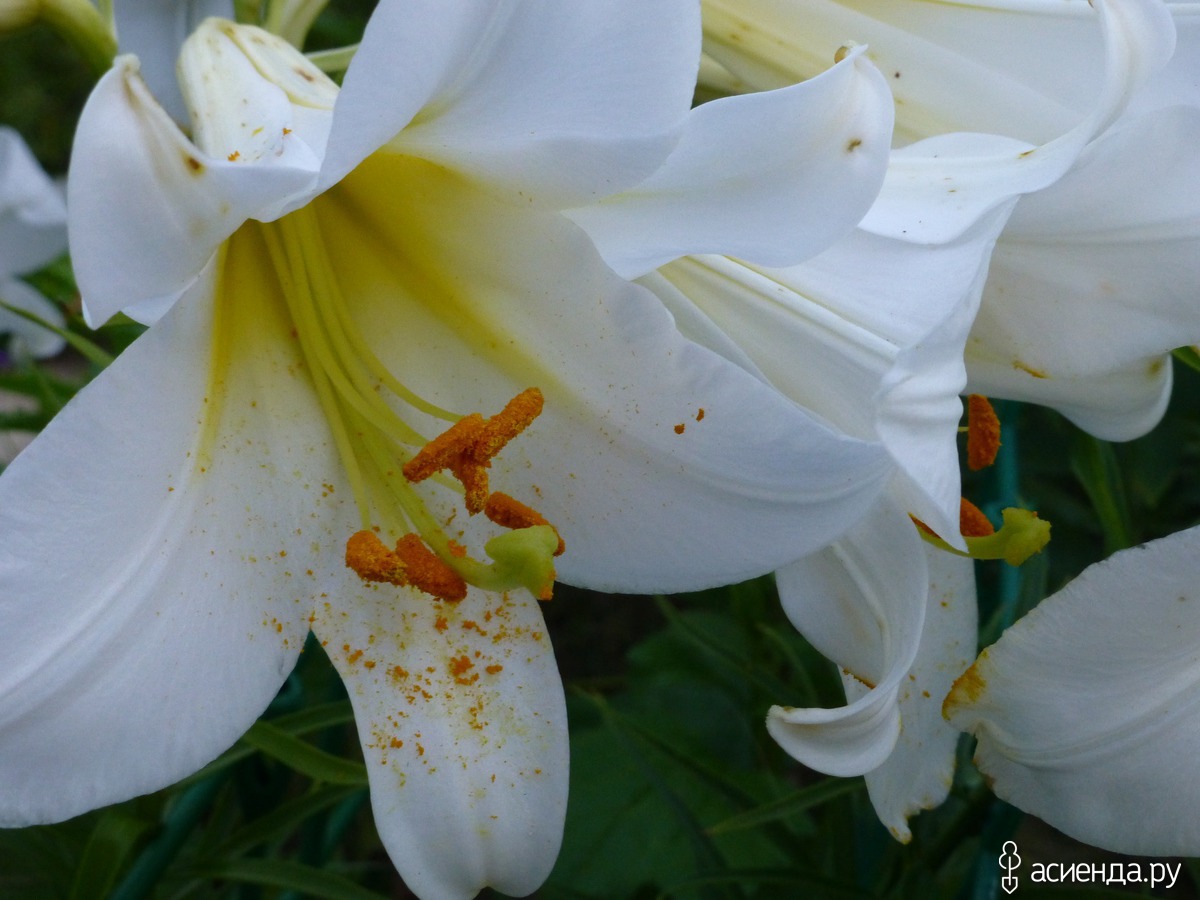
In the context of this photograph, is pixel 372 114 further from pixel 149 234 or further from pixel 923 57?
pixel 923 57

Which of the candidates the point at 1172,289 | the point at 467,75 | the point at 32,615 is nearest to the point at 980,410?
the point at 1172,289

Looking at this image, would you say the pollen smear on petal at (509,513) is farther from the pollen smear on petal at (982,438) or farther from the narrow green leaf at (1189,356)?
the narrow green leaf at (1189,356)

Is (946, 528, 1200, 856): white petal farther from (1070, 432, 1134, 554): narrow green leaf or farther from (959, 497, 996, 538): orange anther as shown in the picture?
(1070, 432, 1134, 554): narrow green leaf

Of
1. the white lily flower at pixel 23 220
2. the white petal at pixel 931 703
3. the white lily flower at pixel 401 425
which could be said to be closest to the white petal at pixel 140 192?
the white lily flower at pixel 401 425

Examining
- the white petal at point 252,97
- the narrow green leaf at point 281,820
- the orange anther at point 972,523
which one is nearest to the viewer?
the white petal at point 252,97

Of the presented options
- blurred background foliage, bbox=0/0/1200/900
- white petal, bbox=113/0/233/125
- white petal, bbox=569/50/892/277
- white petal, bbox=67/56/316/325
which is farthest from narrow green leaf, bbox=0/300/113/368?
white petal, bbox=569/50/892/277

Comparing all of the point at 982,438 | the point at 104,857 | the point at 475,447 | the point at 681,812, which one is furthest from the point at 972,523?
the point at 104,857

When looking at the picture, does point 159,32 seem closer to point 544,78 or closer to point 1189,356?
point 544,78
